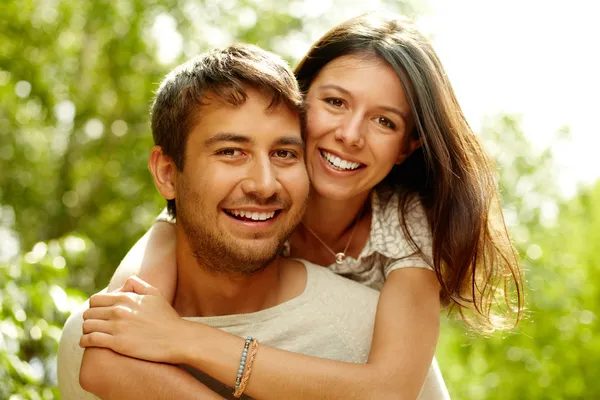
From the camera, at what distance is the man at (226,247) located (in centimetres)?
249

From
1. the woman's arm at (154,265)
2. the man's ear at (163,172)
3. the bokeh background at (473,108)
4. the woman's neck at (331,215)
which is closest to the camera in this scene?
the woman's arm at (154,265)

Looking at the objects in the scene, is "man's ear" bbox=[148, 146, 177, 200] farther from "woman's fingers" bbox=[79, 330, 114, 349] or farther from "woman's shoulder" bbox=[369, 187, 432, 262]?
"woman's shoulder" bbox=[369, 187, 432, 262]

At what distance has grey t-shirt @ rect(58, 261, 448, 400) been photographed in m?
2.76

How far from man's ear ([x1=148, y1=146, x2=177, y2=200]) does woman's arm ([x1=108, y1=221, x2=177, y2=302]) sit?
0.22m

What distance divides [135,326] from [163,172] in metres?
0.70

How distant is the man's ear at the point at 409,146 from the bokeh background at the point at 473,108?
2686mm

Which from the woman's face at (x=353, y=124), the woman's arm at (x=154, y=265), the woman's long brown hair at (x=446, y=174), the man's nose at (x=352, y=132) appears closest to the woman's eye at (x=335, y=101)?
the woman's face at (x=353, y=124)

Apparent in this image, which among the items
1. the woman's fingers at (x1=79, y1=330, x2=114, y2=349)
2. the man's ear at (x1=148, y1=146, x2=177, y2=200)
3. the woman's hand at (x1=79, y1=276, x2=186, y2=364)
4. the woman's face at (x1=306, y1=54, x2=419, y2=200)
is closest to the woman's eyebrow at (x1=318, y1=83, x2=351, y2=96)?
the woman's face at (x1=306, y1=54, x2=419, y2=200)

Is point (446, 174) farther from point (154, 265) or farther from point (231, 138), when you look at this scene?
point (154, 265)

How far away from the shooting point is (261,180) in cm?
264

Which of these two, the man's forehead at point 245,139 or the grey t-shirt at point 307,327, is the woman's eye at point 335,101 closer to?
the man's forehead at point 245,139

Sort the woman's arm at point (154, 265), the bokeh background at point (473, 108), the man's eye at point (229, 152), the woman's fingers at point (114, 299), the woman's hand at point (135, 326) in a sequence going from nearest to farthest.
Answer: the woman's hand at point (135, 326), the woman's fingers at point (114, 299), the man's eye at point (229, 152), the woman's arm at point (154, 265), the bokeh background at point (473, 108)

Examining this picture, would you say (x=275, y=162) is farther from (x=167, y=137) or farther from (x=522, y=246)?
(x=522, y=246)

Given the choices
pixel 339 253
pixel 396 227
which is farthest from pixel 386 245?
pixel 339 253
